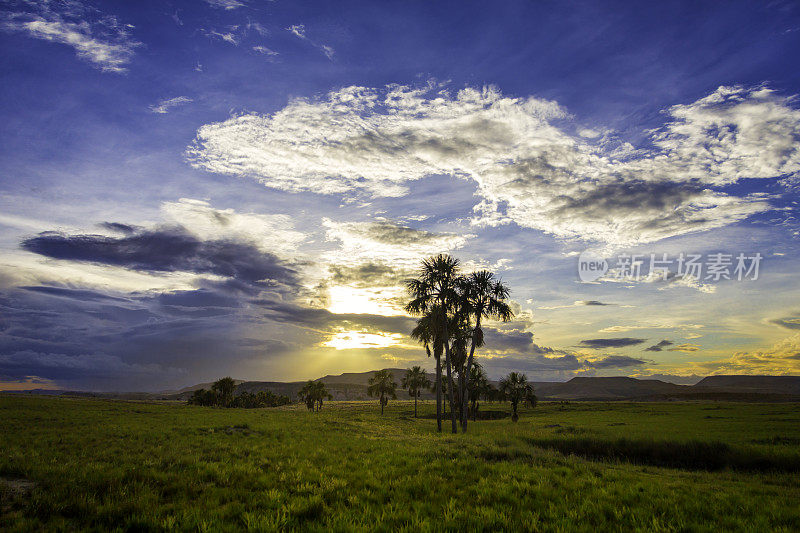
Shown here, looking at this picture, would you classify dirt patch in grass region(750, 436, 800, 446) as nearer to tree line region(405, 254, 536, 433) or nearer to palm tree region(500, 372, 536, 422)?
tree line region(405, 254, 536, 433)

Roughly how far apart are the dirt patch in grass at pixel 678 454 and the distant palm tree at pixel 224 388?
99.8 metres

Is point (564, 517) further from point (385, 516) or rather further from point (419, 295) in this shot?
point (419, 295)

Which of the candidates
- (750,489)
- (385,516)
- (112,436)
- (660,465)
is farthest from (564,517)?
(112,436)

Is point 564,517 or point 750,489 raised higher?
point 564,517

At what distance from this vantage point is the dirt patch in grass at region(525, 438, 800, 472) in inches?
685

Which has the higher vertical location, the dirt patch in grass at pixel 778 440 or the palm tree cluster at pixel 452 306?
the palm tree cluster at pixel 452 306

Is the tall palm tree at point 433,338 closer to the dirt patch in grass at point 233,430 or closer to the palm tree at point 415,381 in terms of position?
the dirt patch in grass at point 233,430

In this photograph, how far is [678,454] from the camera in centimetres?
1930

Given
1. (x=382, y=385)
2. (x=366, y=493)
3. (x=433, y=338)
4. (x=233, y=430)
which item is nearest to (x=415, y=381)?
(x=382, y=385)

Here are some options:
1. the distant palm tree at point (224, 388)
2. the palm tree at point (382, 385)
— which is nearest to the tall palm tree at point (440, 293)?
the palm tree at point (382, 385)

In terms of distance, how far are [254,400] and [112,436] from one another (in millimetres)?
113207

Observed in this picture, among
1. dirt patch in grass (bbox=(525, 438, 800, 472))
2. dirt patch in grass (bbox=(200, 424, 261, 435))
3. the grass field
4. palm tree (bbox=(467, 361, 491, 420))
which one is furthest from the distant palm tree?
dirt patch in grass (bbox=(525, 438, 800, 472))

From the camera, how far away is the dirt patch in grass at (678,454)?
17.4 metres

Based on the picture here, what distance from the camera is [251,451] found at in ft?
55.6
